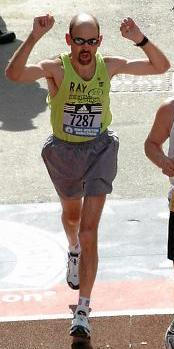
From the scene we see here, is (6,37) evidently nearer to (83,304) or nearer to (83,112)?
(83,112)

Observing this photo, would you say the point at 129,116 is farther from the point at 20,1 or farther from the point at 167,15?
the point at 20,1

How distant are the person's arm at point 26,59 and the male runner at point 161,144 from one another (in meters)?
1.02

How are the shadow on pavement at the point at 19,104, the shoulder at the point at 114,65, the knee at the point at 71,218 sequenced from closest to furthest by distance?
1. the shoulder at the point at 114,65
2. the knee at the point at 71,218
3. the shadow on pavement at the point at 19,104

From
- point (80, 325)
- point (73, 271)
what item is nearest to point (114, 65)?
point (73, 271)

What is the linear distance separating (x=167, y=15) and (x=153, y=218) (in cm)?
772

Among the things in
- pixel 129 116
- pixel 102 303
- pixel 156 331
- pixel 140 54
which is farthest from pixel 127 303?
pixel 140 54

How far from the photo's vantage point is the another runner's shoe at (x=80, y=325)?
647 cm

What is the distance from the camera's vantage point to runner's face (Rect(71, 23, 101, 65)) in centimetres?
663

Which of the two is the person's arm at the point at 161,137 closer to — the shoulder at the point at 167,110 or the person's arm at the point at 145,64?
the shoulder at the point at 167,110

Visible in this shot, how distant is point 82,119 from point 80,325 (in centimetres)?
139

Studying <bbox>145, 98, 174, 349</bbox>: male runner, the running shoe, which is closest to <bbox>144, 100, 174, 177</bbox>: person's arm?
<bbox>145, 98, 174, 349</bbox>: male runner

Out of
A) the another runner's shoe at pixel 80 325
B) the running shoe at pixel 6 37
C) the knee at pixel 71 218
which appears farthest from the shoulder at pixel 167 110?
the running shoe at pixel 6 37

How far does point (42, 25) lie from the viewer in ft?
21.7

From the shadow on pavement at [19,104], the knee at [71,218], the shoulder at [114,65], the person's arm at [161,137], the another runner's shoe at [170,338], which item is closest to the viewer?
the person's arm at [161,137]
